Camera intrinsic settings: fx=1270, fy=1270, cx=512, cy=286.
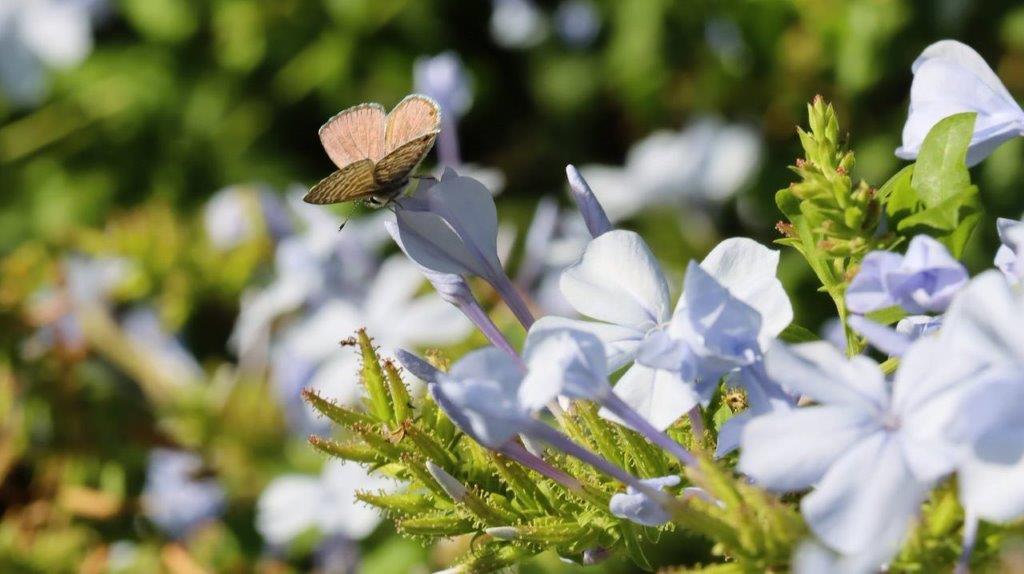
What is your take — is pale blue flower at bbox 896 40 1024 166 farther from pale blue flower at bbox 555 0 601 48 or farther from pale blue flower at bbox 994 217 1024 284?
pale blue flower at bbox 555 0 601 48

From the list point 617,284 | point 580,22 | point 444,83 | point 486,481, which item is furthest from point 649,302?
point 580,22

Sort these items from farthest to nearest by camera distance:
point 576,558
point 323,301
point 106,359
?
point 106,359 → point 323,301 → point 576,558

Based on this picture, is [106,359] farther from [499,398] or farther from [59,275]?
[499,398]

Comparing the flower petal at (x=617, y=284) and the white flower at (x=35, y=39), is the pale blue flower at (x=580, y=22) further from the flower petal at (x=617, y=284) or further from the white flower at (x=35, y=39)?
the flower petal at (x=617, y=284)

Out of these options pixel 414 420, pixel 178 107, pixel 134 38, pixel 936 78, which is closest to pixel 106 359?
pixel 178 107

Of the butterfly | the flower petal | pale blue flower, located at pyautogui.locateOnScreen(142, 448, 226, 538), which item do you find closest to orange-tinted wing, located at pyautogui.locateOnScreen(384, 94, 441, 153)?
the butterfly

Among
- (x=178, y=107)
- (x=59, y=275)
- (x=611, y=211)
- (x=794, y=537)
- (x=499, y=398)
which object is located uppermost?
(x=178, y=107)
